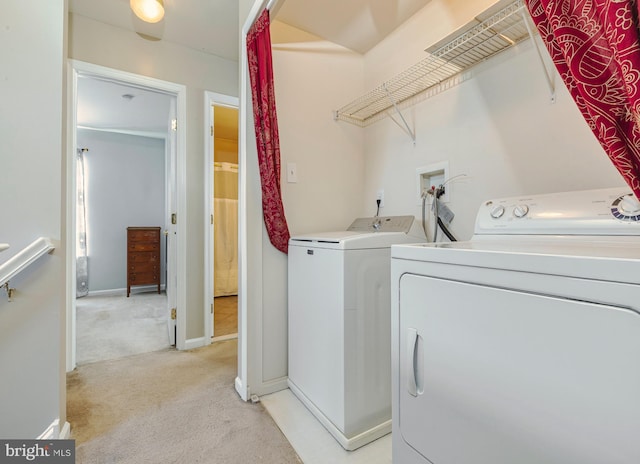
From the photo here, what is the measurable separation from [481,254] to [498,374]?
10.7 inches

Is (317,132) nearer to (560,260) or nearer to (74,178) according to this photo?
(560,260)

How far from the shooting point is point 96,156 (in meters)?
4.39

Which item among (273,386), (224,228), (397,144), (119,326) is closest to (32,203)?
(273,386)

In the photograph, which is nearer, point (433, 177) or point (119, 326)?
point (433, 177)

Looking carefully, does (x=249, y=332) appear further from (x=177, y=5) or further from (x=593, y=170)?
(x=177, y=5)

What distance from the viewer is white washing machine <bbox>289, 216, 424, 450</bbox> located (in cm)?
126

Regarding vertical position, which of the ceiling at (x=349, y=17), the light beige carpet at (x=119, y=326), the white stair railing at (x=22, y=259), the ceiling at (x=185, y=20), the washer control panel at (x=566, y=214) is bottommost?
the light beige carpet at (x=119, y=326)

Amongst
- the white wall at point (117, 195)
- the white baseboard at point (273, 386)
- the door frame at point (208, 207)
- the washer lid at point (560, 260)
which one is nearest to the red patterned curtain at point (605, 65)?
the washer lid at point (560, 260)

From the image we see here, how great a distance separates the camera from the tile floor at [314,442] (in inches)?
47.6

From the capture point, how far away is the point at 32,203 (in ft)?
4.07

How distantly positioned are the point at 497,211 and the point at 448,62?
0.80 m

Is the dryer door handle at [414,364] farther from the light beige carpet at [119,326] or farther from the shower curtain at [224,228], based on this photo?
the shower curtain at [224,228]

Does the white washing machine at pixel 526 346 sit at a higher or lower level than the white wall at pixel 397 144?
lower

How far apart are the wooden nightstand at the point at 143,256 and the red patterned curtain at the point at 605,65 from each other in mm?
4874
